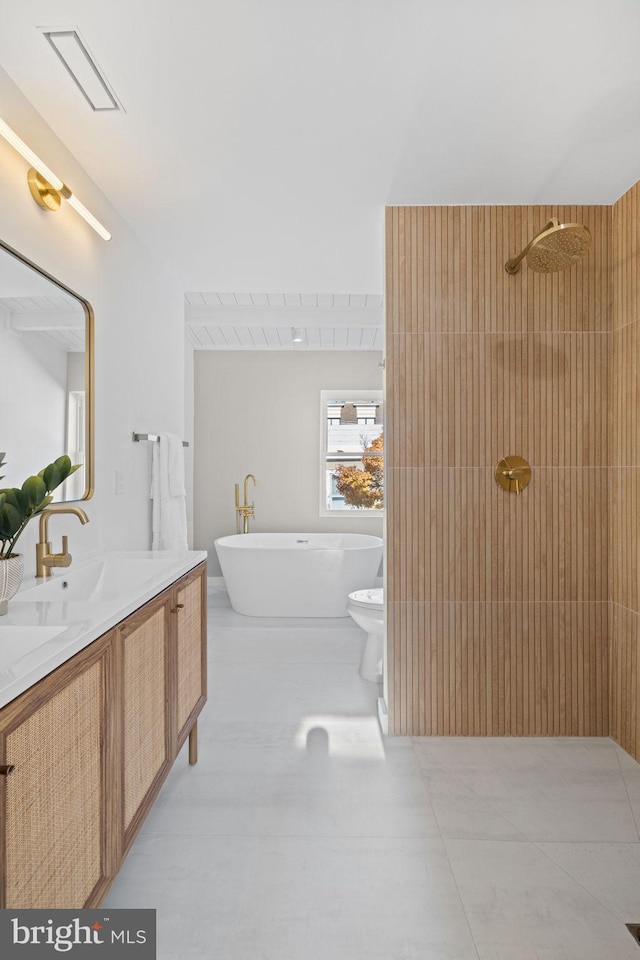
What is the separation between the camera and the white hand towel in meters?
3.19

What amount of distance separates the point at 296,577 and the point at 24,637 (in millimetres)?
3413

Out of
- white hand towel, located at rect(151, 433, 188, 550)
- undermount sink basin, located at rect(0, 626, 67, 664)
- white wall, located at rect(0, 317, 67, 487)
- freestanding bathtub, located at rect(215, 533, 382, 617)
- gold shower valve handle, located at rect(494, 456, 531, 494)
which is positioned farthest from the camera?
freestanding bathtub, located at rect(215, 533, 382, 617)

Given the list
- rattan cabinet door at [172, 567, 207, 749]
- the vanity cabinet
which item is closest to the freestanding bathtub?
rattan cabinet door at [172, 567, 207, 749]

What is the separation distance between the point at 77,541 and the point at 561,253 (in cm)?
214

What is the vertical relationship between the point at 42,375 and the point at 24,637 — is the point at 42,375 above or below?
above

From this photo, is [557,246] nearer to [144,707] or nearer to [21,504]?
[21,504]

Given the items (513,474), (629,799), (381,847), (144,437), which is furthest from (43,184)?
(629,799)

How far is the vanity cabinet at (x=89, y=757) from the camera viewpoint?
1034 millimetres

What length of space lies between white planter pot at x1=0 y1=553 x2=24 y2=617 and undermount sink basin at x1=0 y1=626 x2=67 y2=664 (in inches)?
5.5

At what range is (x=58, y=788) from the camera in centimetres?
118

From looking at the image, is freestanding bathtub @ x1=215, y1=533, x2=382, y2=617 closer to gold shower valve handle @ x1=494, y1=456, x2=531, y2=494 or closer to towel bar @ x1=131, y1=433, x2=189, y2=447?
towel bar @ x1=131, y1=433, x2=189, y2=447

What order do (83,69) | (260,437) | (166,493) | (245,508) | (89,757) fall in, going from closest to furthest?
(89,757) → (83,69) → (166,493) → (245,508) → (260,437)

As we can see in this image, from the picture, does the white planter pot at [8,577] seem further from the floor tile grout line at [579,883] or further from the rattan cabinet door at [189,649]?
the floor tile grout line at [579,883]

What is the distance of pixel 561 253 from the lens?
7.23 ft
